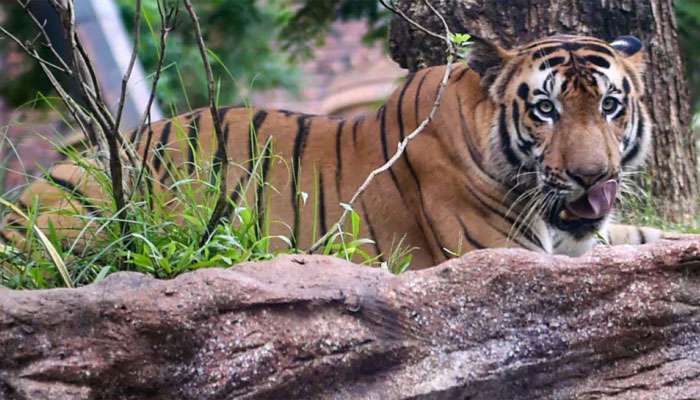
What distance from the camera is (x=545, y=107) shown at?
459 cm

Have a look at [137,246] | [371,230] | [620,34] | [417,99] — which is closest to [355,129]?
[417,99]

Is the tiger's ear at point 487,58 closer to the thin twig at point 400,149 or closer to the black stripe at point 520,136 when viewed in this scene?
the black stripe at point 520,136

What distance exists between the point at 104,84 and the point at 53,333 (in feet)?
11.8

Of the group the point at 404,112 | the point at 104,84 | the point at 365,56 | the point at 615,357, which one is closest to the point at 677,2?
the point at 404,112

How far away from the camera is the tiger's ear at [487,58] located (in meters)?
4.71

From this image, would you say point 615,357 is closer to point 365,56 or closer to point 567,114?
point 567,114

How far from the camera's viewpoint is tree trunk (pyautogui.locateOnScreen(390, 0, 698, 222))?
5727 millimetres

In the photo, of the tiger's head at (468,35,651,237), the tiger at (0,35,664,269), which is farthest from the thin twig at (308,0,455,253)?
the tiger's head at (468,35,651,237)

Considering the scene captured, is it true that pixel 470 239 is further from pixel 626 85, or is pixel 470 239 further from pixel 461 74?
pixel 626 85

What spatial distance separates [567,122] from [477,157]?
41cm

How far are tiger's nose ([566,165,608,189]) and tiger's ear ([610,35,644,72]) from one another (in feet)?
2.07

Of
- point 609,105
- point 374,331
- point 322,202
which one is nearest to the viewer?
point 374,331

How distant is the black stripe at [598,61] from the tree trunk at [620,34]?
3.63 feet

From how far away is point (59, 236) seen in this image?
3953mm
